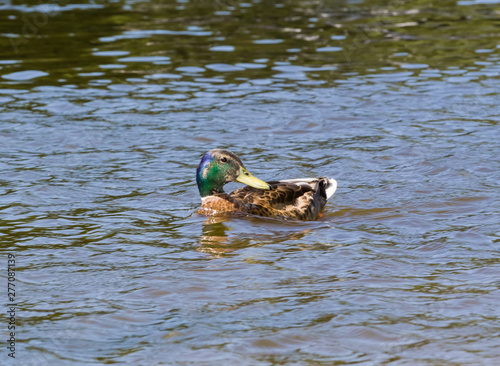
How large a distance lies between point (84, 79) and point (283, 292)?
987 centimetres

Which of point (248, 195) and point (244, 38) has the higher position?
point (244, 38)

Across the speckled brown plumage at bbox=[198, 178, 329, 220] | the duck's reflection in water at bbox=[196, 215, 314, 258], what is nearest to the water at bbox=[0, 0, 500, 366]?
the duck's reflection in water at bbox=[196, 215, 314, 258]

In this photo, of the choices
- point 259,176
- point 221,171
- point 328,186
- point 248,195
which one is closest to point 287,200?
point 248,195

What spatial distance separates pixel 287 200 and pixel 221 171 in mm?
799

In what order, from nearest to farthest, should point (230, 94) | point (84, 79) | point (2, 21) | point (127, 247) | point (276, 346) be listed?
point (276, 346)
point (127, 247)
point (230, 94)
point (84, 79)
point (2, 21)

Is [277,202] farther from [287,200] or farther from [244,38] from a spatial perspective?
[244,38]

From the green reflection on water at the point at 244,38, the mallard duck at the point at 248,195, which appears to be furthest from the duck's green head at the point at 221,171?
the green reflection on water at the point at 244,38

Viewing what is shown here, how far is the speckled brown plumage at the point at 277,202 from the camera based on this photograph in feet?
30.4

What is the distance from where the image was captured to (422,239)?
8383 mm

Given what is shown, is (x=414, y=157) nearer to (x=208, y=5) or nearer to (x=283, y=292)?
(x=283, y=292)

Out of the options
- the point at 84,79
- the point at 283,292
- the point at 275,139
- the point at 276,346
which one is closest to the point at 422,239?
the point at 283,292

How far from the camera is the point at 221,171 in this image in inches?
370

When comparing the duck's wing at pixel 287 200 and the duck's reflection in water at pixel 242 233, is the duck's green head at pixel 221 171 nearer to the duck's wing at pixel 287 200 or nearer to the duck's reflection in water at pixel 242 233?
the duck's wing at pixel 287 200

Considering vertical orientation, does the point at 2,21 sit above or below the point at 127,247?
above
